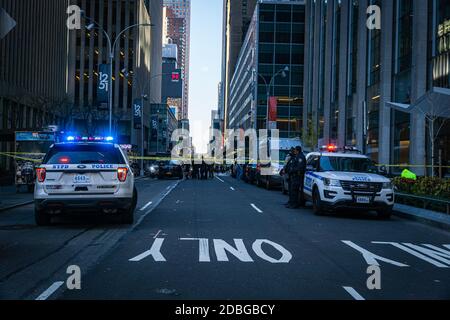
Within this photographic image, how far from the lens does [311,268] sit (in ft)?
23.4

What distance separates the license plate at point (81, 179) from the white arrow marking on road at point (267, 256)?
3839mm

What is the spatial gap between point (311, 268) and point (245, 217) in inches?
248

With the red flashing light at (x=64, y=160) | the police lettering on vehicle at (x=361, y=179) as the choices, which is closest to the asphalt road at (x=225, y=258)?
the police lettering on vehicle at (x=361, y=179)

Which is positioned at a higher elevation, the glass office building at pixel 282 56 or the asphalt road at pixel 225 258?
the glass office building at pixel 282 56

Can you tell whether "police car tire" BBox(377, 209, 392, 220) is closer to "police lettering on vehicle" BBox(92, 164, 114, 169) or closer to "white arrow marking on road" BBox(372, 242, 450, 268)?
"white arrow marking on road" BBox(372, 242, 450, 268)

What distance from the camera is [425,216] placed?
43.6 ft

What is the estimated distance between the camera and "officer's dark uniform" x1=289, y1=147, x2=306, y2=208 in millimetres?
15969

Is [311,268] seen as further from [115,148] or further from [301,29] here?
[301,29]

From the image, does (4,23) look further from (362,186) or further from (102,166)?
(362,186)

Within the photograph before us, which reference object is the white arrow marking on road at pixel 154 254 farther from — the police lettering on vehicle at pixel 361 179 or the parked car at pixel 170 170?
the parked car at pixel 170 170

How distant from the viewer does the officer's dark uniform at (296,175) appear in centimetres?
1597

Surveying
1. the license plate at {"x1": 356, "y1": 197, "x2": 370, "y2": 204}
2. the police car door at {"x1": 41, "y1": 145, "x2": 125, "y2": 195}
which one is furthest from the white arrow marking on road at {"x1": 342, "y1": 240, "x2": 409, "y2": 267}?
the police car door at {"x1": 41, "y1": 145, "x2": 125, "y2": 195}

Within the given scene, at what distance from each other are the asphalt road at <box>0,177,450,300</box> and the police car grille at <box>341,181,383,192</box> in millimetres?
961

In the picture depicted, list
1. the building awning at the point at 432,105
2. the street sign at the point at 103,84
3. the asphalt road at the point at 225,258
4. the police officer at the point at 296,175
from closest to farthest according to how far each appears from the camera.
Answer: the asphalt road at the point at 225,258 → the police officer at the point at 296,175 → the building awning at the point at 432,105 → the street sign at the point at 103,84
